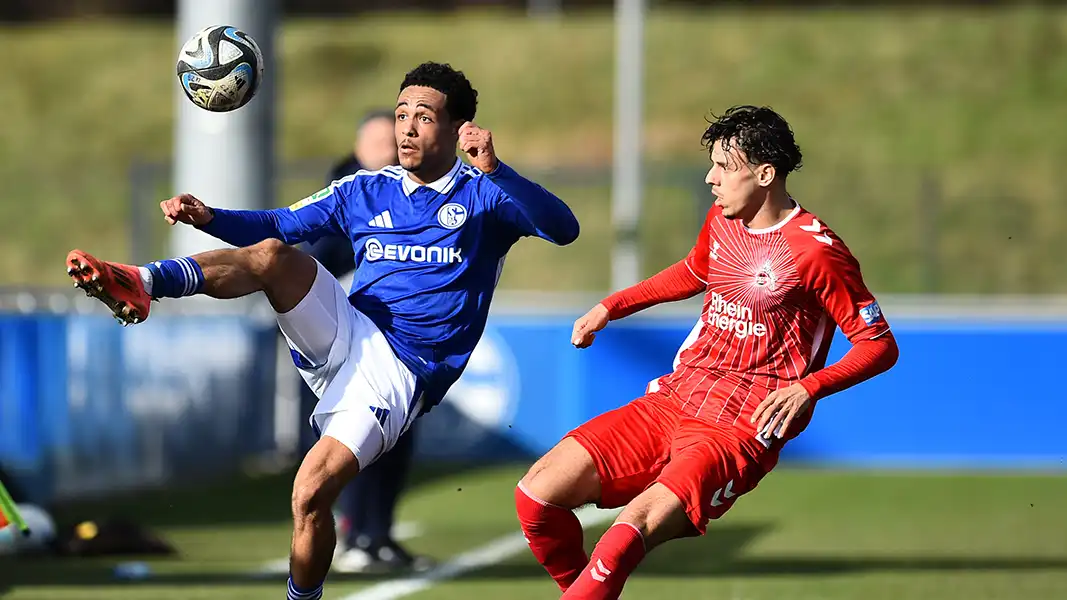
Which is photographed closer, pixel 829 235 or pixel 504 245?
pixel 829 235

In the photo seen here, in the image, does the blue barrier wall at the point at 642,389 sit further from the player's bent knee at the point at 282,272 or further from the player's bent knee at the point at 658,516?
the player's bent knee at the point at 658,516

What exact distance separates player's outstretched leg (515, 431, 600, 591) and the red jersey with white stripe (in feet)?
1.47

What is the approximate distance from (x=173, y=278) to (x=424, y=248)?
1110 mm

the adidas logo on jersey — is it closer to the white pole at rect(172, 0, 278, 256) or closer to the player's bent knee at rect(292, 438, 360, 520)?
the player's bent knee at rect(292, 438, 360, 520)

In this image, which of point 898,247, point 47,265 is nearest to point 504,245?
point 898,247

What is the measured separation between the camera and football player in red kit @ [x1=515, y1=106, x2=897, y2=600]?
219 inches

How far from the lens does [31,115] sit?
39.7m

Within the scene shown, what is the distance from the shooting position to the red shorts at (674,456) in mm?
5613

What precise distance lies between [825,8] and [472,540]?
31274 mm

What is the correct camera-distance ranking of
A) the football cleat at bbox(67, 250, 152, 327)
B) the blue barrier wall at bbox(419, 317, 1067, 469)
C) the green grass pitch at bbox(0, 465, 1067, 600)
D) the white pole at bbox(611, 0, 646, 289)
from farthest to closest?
the white pole at bbox(611, 0, 646, 289), the blue barrier wall at bbox(419, 317, 1067, 469), the green grass pitch at bbox(0, 465, 1067, 600), the football cleat at bbox(67, 250, 152, 327)

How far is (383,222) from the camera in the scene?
6.41 meters

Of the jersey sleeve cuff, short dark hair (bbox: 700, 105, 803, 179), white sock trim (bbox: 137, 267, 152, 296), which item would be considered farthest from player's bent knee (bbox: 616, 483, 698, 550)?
white sock trim (bbox: 137, 267, 152, 296)

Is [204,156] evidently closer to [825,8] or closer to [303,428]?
[303,428]

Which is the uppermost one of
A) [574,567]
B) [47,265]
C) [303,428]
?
[574,567]
